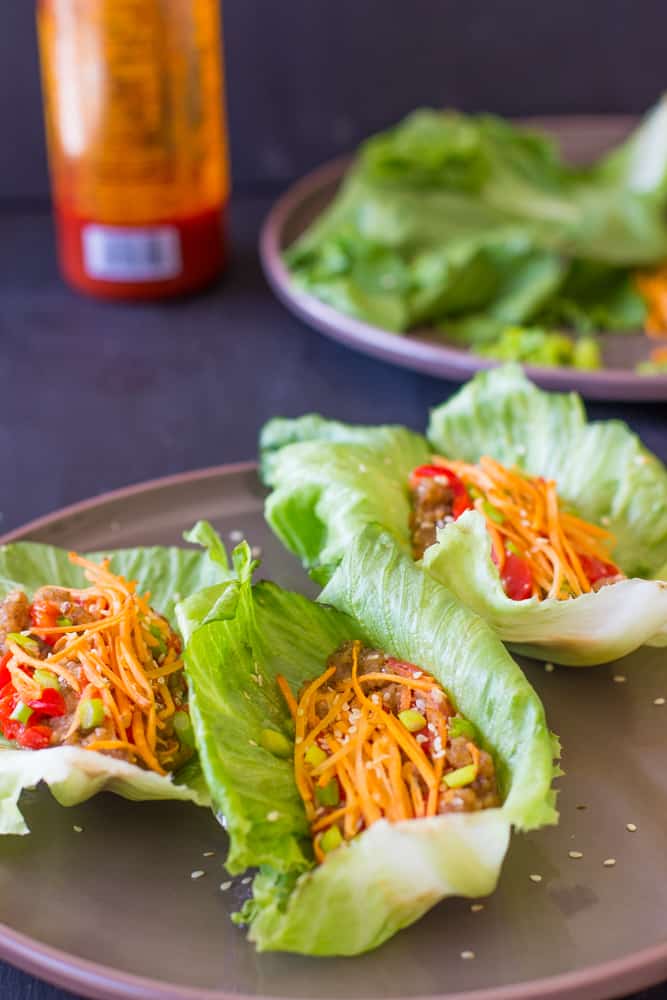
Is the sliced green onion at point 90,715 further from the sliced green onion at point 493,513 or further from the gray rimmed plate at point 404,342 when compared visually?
the gray rimmed plate at point 404,342

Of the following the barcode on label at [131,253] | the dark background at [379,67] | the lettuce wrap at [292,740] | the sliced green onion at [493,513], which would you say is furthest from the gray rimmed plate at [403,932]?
the dark background at [379,67]

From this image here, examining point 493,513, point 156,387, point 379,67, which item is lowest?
point 156,387

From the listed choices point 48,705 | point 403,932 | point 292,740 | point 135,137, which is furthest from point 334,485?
point 135,137

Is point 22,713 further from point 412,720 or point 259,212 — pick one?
point 259,212

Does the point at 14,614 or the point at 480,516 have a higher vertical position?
the point at 480,516

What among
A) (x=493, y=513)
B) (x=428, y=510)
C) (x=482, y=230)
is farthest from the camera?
(x=482, y=230)

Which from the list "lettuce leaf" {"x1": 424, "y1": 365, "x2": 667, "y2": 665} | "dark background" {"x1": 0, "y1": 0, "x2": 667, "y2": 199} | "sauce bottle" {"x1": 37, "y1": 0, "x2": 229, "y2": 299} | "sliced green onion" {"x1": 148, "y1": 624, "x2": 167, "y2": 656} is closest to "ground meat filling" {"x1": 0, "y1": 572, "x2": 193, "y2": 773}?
"sliced green onion" {"x1": 148, "y1": 624, "x2": 167, "y2": 656}
